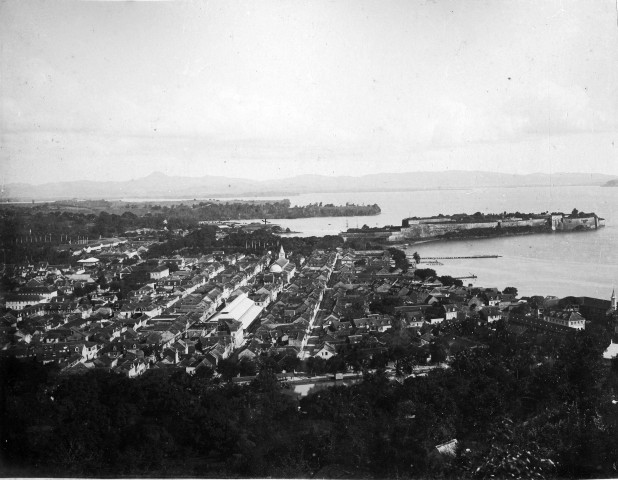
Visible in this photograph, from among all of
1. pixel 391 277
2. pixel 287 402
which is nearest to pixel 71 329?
pixel 287 402

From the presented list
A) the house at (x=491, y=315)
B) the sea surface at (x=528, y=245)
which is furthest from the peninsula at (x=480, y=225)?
the house at (x=491, y=315)

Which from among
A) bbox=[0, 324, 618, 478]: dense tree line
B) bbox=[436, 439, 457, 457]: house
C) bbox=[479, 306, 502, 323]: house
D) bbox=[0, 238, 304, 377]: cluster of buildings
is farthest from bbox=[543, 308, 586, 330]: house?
bbox=[0, 238, 304, 377]: cluster of buildings

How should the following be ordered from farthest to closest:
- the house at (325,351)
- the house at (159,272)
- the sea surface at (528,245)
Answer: the house at (159,272) < the sea surface at (528,245) < the house at (325,351)

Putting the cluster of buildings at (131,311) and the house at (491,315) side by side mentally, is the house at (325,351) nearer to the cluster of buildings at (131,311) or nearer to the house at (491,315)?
the cluster of buildings at (131,311)

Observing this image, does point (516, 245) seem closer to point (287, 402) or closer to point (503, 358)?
point (503, 358)

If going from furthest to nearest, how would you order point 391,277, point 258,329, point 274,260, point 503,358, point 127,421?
point 274,260
point 391,277
point 258,329
point 503,358
point 127,421

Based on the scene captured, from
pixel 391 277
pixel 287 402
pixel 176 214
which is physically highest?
pixel 176 214
